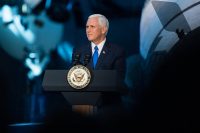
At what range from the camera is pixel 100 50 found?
232cm

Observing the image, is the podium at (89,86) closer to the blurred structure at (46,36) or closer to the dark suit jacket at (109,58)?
the dark suit jacket at (109,58)

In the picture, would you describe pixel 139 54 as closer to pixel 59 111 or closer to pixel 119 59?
pixel 119 59

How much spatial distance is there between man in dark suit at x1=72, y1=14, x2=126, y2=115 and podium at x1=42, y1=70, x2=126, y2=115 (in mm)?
168

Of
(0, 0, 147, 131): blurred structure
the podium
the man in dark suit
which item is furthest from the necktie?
(0, 0, 147, 131): blurred structure

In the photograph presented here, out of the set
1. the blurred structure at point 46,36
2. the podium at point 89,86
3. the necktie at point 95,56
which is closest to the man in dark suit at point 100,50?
the necktie at point 95,56

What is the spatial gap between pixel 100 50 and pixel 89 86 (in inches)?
14.1

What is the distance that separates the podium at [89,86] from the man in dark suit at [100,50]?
17 cm

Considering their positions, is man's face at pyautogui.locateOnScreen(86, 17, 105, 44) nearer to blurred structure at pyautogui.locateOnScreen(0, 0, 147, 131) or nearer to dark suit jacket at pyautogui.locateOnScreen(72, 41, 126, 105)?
dark suit jacket at pyautogui.locateOnScreen(72, 41, 126, 105)

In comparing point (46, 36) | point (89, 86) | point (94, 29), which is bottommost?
point (89, 86)

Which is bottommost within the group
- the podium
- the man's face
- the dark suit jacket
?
the podium

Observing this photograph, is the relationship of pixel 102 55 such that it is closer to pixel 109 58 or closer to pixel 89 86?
pixel 109 58

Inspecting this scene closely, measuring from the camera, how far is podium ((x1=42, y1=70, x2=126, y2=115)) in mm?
2014

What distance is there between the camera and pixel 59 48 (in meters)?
4.95

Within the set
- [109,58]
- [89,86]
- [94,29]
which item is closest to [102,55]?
[109,58]
